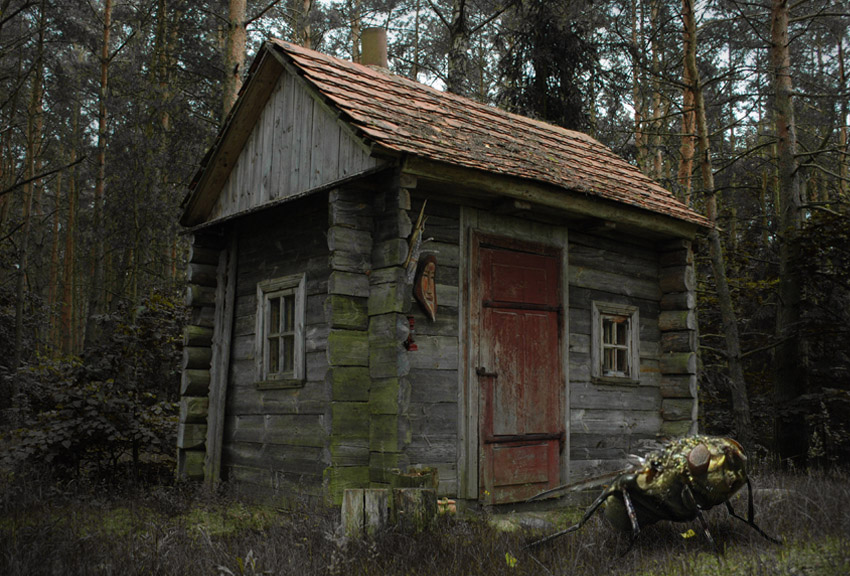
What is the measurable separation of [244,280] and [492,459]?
3743 mm

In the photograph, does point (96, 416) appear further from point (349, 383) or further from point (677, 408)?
point (677, 408)

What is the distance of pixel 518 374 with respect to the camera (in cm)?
822

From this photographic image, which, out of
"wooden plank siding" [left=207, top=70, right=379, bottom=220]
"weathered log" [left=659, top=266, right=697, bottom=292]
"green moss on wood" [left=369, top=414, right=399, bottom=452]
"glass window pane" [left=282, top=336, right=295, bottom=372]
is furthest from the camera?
"weathered log" [left=659, top=266, right=697, bottom=292]

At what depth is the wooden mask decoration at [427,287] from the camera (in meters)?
7.34

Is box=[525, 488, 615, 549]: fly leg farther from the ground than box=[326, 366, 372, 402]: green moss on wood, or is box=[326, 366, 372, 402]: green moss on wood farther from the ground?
box=[326, 366, 372, 402]: green moss on wood

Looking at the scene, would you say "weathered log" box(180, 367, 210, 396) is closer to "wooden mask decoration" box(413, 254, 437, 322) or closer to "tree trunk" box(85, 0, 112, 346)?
"wooden mask decoration" box(413, 254, 437, 322)

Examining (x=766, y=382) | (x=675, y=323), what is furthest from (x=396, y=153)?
(x=766, y=382)

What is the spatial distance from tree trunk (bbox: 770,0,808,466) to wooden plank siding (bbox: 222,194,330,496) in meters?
7.50

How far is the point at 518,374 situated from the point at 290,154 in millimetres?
3460

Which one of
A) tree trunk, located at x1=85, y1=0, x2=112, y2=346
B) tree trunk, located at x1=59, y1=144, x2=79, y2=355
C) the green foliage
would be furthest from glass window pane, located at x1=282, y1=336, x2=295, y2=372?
tree trunk, located at x1=59, y1=144, x2=79, y2=355

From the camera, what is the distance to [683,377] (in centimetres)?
983

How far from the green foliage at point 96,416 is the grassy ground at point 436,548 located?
2410 millimetres

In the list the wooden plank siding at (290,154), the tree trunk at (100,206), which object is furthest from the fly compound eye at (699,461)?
the tree trunk at (100,206)

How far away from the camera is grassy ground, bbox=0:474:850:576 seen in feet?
15.6
